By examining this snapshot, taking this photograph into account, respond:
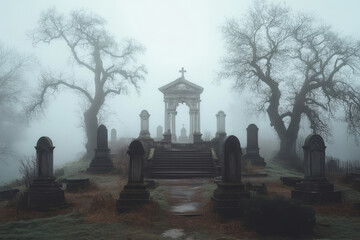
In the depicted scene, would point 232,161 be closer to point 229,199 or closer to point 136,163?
point 229,199

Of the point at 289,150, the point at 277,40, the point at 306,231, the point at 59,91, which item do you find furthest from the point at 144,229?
the point at 59,91

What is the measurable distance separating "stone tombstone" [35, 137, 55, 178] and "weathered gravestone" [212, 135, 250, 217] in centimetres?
566

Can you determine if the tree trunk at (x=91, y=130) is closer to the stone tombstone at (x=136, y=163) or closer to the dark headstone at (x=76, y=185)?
the dark headstone at (x=76, y=185)

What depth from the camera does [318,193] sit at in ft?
31.6

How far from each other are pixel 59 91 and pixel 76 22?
6.36m

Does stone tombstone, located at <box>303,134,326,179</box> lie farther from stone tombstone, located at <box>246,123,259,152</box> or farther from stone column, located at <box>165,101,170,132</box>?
stone column, located at <box>165,101,170,132</box>

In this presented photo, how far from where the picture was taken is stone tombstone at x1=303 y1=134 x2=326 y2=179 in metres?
10.4

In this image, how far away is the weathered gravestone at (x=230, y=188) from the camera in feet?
26.1

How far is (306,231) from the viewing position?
21.4 feet

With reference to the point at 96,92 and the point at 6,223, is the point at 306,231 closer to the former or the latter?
the point at 6,223

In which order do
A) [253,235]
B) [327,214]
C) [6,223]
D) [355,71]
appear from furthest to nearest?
[355,71] < [327,214] < [6,223] < [253,235]

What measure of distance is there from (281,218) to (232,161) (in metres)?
2.46

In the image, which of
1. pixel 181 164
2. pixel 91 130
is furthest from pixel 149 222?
pixel 91 130

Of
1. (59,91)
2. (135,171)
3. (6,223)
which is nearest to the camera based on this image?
(6,223)
